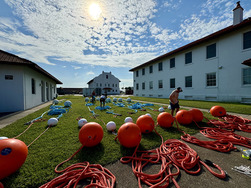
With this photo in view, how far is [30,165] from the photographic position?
8.15ft

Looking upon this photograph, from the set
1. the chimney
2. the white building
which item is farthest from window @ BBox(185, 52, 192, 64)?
the white building

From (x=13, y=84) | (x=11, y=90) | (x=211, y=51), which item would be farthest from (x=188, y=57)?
(x=11, y=90)

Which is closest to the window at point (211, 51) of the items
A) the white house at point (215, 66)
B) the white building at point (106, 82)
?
the white house at point (215, 66)

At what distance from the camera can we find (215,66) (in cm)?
1370

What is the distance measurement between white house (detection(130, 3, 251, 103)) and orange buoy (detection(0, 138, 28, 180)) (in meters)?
13.1

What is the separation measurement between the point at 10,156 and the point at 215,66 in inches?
725

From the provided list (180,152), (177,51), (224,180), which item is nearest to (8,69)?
(180,152)

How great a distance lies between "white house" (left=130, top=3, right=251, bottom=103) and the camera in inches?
451

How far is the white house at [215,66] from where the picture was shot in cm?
1145

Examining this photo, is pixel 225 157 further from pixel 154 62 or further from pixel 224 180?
pixel 154 62

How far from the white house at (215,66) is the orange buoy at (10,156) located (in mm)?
13077

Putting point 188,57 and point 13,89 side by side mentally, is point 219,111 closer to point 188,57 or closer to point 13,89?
point 188,57

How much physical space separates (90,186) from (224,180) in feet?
8.05

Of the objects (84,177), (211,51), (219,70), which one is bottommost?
(84,177)
